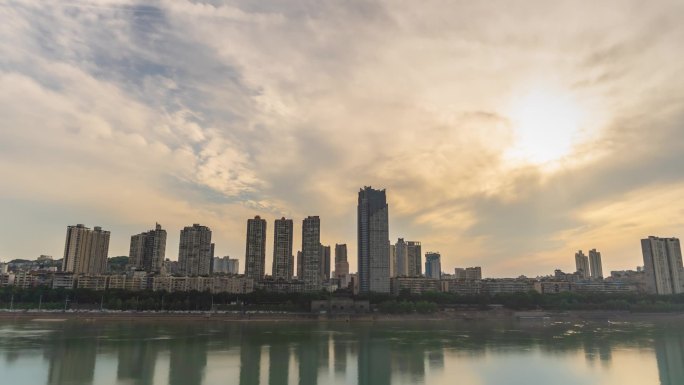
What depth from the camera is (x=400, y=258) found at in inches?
5960

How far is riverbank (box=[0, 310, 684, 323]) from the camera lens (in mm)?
64750

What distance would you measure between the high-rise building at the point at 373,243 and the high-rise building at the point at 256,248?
92.1 ft

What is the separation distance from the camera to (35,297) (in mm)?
74188

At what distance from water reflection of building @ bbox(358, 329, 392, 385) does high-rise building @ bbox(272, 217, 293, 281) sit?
71625mm

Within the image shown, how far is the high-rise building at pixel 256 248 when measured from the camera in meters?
115

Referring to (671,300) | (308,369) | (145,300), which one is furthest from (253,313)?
(671,300)

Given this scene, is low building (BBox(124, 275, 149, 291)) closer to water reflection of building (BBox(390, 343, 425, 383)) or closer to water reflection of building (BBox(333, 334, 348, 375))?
water reflection of building (BBox(333, 334, 348, 375))

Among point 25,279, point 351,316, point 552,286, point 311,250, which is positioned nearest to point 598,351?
point 351,316

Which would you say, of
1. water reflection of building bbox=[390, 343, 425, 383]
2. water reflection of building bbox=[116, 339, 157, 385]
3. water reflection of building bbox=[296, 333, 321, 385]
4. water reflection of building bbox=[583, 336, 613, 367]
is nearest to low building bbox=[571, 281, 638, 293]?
water reflection of building bbox=[583, 336, 613, 367]

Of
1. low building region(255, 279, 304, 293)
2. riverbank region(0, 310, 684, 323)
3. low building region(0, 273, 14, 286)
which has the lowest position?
riverbank region(0, 310, 684, 323)

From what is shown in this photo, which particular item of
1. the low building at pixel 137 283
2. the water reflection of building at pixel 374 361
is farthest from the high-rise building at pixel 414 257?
the water reflection of building at pixel 374 361

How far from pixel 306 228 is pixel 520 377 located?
84.7 metres

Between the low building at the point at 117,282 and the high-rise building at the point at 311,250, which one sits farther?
the high-rise building at the point at 311,250

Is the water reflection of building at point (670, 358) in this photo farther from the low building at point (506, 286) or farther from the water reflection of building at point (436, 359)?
the low building at point (506, 286)
